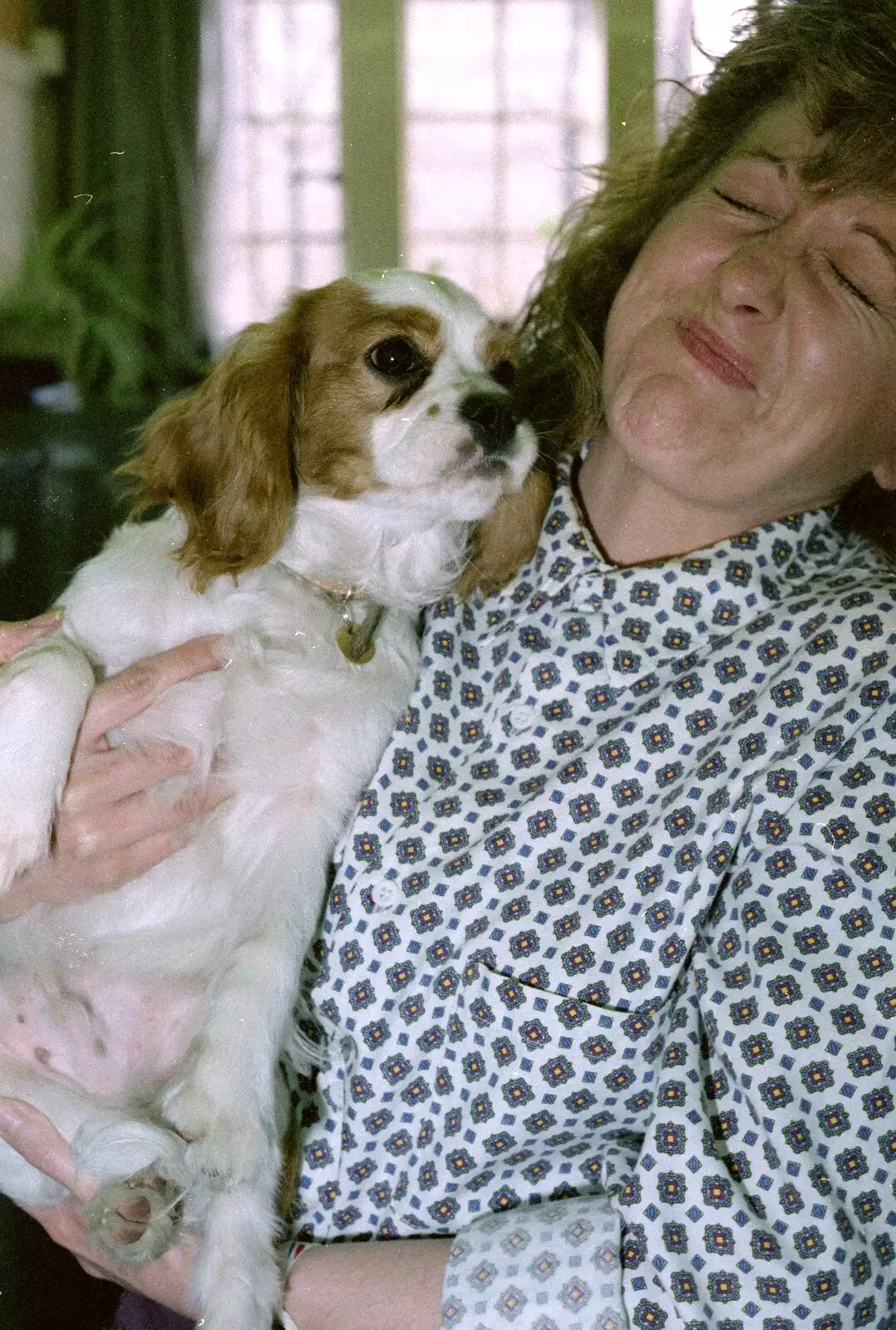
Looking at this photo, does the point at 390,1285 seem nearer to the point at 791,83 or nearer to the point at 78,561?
the point at 78,561

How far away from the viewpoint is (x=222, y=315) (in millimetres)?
1478

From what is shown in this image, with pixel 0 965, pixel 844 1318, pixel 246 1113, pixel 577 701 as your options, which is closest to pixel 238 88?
pixel 577 701

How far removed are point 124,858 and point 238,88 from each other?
3.32ft

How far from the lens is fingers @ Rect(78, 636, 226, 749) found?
1143 millimetres

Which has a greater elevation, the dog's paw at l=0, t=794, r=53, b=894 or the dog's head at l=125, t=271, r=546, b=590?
the dog's head at l=125, t=271, r=546, b=590

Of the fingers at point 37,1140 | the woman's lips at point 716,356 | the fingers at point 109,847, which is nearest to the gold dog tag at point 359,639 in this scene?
the fingers at point 109,847

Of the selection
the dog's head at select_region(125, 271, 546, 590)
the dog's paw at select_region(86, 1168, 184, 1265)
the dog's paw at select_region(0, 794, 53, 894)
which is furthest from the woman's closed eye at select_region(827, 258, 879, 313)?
the dog's paw at select_region(86, 1168, 184, 1265)

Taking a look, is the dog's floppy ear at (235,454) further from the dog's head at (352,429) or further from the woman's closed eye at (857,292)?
the woman's closed eye at (857,292)

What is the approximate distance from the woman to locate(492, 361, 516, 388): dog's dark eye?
130mm

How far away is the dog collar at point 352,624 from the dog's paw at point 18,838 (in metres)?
0.36

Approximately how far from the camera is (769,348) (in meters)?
1.10

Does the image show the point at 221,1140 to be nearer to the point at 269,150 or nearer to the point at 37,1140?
the point at 37,1140

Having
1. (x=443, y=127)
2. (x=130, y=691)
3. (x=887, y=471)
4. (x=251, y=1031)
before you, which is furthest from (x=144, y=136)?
(x=251, y=1031)

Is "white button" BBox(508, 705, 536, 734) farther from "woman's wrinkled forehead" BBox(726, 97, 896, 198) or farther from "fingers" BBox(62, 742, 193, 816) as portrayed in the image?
"woman's wrinkled forehead" BBox(726, 97, 896, 198)
